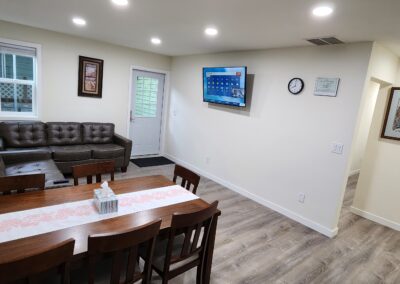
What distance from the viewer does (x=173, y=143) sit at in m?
5.66

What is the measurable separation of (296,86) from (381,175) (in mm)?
1772

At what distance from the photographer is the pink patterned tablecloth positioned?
141 cm

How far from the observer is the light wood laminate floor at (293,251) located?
2293mm

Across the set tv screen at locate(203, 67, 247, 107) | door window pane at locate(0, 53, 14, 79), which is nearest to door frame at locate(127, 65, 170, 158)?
tv screen at locate(203, 67, 247, 107)

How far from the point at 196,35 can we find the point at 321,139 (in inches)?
82.0

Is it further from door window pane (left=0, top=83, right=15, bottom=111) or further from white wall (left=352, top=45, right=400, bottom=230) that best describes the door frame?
white wall (left=352, top=45, right=400, bottom=230)

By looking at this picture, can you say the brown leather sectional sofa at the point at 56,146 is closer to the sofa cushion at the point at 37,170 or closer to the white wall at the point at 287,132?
the sofa cushion at the point at 37,170

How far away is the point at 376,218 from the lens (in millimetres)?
3547

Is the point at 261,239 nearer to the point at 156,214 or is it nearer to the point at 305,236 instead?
the point at 305,236

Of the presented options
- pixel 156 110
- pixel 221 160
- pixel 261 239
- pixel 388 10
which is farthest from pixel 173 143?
pixel 388 10

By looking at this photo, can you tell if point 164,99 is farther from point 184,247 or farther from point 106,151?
point 184,247

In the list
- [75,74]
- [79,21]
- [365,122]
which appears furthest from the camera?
[365,122]

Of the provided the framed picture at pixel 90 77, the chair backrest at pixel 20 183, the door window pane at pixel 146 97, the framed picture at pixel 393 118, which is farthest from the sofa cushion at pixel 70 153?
the framed picture at pixel 393 118

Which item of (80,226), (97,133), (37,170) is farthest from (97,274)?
(97,133)
